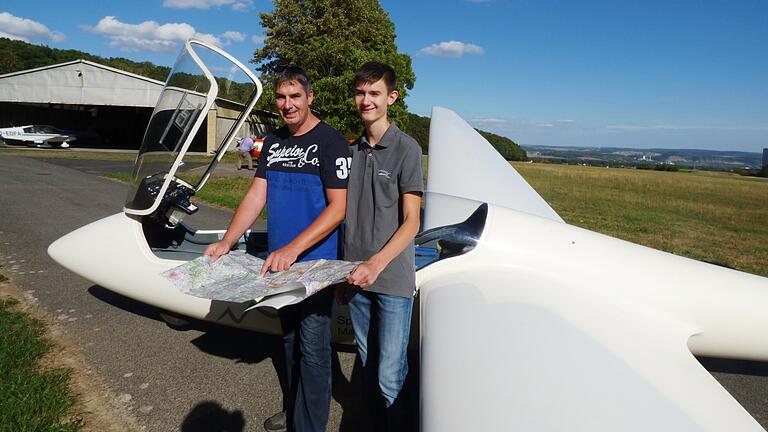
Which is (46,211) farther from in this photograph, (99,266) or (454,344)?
(454,344)

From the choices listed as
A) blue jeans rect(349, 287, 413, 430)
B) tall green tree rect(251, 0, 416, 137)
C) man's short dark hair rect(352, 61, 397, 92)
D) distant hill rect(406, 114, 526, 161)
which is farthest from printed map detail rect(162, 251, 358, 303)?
distant hill rect(406, 114, 526, 161)

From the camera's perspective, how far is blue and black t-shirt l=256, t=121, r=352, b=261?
2242 mm

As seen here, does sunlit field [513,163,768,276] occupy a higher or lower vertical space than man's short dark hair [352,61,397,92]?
lower

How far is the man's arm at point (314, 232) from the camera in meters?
2.15

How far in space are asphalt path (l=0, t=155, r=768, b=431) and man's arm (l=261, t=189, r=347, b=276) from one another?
3.89 ft

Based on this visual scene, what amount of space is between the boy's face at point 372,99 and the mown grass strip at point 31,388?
7.51 ft

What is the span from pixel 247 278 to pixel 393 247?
748 mm

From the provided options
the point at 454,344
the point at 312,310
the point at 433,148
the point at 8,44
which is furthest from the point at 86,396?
the point at 8,44

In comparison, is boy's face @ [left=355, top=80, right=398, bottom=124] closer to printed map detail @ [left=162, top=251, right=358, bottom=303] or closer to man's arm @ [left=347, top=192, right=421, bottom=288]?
man's arm @ [left=347, top=192, right=421, bottom=288]

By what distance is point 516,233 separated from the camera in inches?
117

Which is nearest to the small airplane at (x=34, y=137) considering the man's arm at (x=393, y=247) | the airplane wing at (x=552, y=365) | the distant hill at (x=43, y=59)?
the distant hill at (x=43, y=59)

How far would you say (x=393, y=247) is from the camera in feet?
6.87

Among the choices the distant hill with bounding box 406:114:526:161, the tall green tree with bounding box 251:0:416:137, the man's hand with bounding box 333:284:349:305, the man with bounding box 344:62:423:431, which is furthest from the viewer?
the distant hill with bounding box 406:114:526:161

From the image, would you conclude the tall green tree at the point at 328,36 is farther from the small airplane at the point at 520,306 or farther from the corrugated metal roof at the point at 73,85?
the small airplane at the point at 520,306
